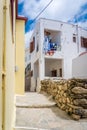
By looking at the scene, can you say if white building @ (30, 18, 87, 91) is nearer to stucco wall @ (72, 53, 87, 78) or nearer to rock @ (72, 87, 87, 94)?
stucco wall @ (72, 53, 87, 78)

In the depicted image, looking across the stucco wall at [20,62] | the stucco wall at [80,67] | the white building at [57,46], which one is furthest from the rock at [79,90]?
the white building at [57,46]

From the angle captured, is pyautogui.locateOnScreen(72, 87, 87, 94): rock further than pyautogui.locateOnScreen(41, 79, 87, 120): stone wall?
Yes

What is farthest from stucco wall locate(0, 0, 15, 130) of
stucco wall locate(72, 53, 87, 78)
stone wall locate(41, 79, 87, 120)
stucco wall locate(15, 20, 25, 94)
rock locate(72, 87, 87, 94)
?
stucco wall locate(72, 53, 87, 78)

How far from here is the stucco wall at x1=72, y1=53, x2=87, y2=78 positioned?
14.4 m

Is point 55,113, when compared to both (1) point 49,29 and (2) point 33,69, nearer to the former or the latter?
(1) point 49,29

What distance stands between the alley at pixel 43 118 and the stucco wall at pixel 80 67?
6.49 metres

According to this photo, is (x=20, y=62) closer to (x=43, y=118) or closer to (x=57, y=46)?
(x=43, y=118)

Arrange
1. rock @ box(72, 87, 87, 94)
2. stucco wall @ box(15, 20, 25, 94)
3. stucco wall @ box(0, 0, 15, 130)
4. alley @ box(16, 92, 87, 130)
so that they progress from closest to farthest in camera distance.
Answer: stucco wall @ box(0, 0, 15, 130) < alley @ box(16, 92, 87, 130) < rock @ box(72, 87, 87, 94) < stucco wall @ box(15, 20, 25, 94)

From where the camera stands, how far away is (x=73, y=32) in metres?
20.4

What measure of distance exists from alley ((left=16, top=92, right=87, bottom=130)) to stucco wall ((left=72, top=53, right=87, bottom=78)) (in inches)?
255

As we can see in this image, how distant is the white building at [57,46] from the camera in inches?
731

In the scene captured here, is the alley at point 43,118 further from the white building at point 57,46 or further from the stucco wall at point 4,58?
the white building at point 57,46

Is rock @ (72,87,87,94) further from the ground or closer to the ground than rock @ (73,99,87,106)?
further from the ground

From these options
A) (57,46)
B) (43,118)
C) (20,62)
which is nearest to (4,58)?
(43,118)
